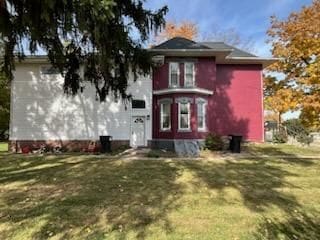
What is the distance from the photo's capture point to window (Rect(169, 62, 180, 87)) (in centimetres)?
2391

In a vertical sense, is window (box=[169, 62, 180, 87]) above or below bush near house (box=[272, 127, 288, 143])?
above

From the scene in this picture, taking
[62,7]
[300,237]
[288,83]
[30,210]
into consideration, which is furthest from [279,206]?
[288,83]

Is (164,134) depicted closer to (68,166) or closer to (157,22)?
(68,166)

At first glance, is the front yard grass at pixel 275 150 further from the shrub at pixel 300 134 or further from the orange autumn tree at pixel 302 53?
the shrub at pixel 300 134

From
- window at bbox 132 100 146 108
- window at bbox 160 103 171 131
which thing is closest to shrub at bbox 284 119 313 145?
window at bbox 160 103 171 131

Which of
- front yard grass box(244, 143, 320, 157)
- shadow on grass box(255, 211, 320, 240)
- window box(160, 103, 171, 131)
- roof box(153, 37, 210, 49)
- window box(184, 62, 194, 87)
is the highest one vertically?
roof box(153, 37, 210, 49)

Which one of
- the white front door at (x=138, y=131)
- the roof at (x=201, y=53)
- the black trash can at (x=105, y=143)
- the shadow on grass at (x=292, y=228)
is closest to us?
the shadow on grass at (x=292, y=228)

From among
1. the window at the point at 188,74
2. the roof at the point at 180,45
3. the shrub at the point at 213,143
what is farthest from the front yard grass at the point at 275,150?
the roof at the point at 180,45

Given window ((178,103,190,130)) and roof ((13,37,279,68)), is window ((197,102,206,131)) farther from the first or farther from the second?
roof ((13,37,279,68))

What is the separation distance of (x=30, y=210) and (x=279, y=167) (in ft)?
33.0

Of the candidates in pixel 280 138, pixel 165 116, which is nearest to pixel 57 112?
pixel 165 116

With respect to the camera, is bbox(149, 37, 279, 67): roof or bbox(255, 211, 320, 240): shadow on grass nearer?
bbox(255, 211, 320, 240): shadow on grass

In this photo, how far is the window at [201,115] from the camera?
23.5 metres

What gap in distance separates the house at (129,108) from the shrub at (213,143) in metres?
0.67
